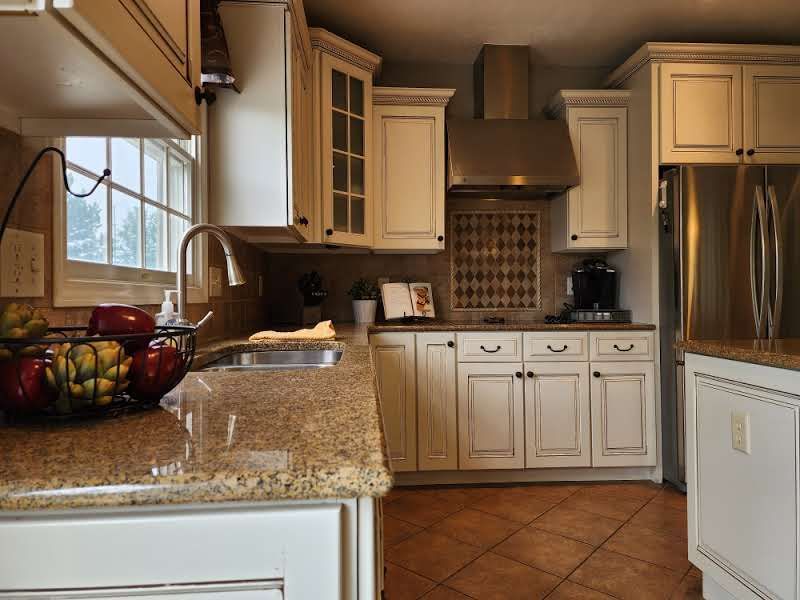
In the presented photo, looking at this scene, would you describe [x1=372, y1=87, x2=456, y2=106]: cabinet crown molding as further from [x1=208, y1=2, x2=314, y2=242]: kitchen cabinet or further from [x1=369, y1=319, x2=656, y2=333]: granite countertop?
[x1=369, y1=319, x2=656, y2=333]: granite countertop

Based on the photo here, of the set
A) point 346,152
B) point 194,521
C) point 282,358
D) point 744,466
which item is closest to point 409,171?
point 346,152

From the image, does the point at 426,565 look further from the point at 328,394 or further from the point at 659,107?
the point at 659,107

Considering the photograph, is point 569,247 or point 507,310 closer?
point 569,247

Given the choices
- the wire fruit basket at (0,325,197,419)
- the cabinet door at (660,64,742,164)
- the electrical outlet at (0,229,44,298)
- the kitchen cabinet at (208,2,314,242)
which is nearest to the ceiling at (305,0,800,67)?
the cabinet door at (660,64,742,164)

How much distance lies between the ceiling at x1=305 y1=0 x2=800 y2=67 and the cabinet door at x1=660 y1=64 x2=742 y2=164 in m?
0.30

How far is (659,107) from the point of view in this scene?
2691 mm

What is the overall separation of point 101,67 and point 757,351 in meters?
1.65

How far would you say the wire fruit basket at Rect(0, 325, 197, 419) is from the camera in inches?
24.3

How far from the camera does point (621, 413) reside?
2740mm

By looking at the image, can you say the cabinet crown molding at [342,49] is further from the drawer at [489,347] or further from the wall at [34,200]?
the wall at [34,200]

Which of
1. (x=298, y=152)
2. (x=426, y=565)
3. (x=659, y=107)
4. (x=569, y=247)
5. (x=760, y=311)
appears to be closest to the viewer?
(x=426, y=565)

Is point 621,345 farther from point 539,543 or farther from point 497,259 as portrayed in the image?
point 539,543

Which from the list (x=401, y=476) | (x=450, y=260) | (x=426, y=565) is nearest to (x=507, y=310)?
(x=450, y=260)

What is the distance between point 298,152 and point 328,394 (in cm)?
148
